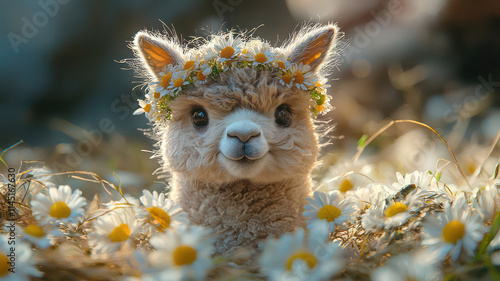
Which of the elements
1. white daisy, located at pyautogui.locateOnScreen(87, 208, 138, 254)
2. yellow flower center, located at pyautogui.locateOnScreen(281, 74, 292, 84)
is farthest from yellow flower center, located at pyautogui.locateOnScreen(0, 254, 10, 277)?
yellow flower center, located at pyautogui.locateOnScreen(281, 74, 292, 84)

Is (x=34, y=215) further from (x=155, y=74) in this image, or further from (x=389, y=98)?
(x=389, y=98)

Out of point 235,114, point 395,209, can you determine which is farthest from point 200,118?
point 395,209

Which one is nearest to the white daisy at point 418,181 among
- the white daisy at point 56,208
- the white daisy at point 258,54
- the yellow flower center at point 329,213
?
the yellow flower center at point 329,213

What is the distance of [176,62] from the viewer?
0.79 meters

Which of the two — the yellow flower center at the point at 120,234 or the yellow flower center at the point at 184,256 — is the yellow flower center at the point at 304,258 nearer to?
the yellow flower center at the point at 184,256

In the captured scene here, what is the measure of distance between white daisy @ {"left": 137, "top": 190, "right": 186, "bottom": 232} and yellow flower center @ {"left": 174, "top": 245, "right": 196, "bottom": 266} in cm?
16

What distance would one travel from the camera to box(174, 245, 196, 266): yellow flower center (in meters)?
0.46

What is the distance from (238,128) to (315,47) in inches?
11.4

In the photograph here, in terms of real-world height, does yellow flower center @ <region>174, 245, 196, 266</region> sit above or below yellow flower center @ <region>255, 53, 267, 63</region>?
below

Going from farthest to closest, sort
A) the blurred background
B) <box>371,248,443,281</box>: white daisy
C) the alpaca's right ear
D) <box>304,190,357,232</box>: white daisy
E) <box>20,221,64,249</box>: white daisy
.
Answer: the blurred background, the alpaca's right ear, <box>304,190,357,232</box>: white daisy, <box>20,221,64,249</box>: white daisy, <box>371,248,443,281</box>: white daisy

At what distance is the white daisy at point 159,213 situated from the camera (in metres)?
0.62

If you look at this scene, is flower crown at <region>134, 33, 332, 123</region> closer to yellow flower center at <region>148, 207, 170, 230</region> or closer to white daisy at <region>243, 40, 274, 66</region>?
white daisy at <region>243, 40, 274, 66</region>

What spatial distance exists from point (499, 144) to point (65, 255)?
4.32ft

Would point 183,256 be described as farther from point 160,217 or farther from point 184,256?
point 160,217
